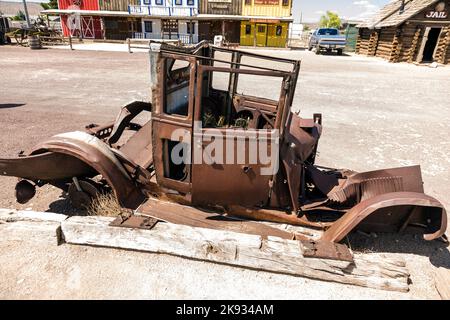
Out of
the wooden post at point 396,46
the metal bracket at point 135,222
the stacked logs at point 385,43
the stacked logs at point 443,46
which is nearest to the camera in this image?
the metal bracket at point 135,222

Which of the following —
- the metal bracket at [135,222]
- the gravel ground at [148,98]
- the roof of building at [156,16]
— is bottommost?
the gravel ground at [148,98]

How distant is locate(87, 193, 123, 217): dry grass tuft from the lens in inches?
156

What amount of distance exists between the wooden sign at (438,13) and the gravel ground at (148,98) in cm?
435

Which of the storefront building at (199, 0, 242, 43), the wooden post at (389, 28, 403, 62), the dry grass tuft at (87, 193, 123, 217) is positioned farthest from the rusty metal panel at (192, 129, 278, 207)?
the storefront building at (199, 0, 242, 43)

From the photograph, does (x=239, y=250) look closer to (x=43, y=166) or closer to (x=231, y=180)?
(x=231, y=180)

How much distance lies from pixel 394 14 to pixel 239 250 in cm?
2696

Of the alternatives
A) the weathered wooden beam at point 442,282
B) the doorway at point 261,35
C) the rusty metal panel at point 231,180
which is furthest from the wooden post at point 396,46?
the rusty metal panel at point 231,180

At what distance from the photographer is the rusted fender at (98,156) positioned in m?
3.56

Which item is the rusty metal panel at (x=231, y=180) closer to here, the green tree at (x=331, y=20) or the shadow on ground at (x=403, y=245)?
the shadow on ground at (x=403, y=245)

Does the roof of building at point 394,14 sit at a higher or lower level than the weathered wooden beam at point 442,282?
higher

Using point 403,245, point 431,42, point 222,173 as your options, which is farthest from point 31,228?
point 431,42

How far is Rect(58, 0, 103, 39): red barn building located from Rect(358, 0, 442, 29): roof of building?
27.1 m

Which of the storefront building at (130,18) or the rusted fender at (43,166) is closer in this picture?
the rusted fender at (43,166)
